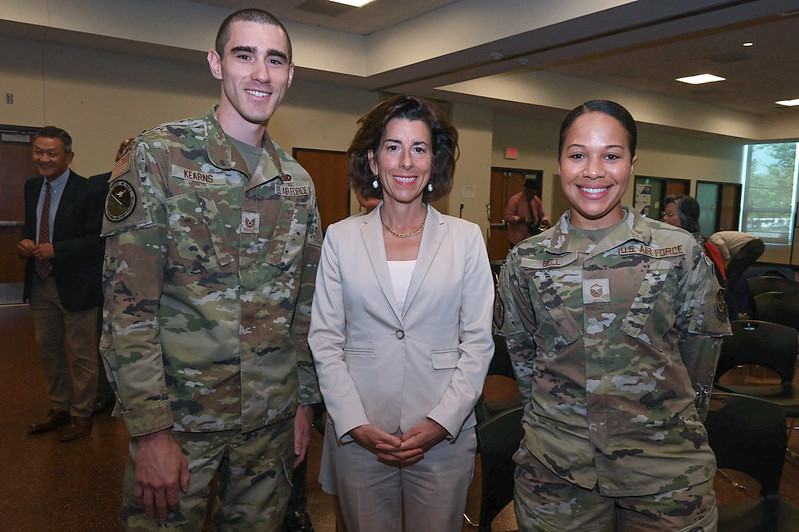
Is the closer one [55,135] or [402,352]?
[402,352]

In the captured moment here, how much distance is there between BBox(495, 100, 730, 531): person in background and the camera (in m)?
1.39

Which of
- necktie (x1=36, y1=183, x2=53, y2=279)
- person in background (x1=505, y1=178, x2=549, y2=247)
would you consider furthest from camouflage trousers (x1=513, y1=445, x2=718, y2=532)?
person in background (x1=505, y1=178, x2=549, y2=247)

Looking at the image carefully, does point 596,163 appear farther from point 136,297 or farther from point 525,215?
point 525,215

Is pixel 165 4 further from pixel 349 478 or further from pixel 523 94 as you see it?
pixel 349 478

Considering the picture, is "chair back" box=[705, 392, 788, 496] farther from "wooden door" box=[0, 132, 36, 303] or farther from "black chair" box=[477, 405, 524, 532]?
"wooden door" box=[0, 132, 36, 303]

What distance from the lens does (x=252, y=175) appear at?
1610 millimetres

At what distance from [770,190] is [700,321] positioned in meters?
15.9

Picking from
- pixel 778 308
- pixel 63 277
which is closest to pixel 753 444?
pixel 778 308

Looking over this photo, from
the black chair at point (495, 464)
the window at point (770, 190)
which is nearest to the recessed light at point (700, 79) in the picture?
the window at point (770, 190)

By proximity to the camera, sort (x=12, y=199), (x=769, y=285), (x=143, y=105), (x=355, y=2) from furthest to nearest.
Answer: (x=143, y=105), (x=12, y=199), (x=355, y=2), (x=769, y=285)

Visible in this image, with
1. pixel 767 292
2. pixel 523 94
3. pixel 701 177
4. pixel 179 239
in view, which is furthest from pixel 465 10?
pixel 701 177

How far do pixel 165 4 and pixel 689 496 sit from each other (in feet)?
25.2

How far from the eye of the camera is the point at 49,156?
357 cm

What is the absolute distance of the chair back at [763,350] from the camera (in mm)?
3027
